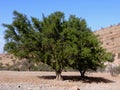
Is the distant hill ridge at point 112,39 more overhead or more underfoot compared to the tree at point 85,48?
more overhead

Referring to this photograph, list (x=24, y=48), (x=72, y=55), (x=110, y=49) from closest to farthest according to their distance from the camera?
(x=72, y=55) < (x=24, y=48) < (x=110, y=49)

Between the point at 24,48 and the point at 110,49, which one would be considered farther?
the point at 110,49

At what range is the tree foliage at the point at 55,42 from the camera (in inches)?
1580

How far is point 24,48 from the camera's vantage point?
42125 millimetres

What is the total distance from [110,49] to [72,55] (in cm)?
4926

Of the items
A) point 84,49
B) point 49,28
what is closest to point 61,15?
point 49,28

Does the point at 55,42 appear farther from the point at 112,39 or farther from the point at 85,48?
the point at 112,39

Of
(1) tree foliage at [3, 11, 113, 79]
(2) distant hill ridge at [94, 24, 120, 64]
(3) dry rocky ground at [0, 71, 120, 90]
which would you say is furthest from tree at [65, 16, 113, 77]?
(2) distant hill ridge at [94, 24, 120, 64]

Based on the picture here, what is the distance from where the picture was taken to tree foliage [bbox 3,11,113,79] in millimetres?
40125

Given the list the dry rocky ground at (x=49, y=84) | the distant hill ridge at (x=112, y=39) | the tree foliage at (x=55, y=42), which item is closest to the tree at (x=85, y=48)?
the tree foliage at (x=55, y=42)

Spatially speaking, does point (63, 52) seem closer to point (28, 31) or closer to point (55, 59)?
point (55, 59)

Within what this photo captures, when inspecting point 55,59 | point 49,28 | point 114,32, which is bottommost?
point 55,59

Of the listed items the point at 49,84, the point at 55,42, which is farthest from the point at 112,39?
the point at 49,84

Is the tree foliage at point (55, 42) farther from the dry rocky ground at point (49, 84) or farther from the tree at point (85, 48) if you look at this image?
the dry rocky ground at point (49, 84)
